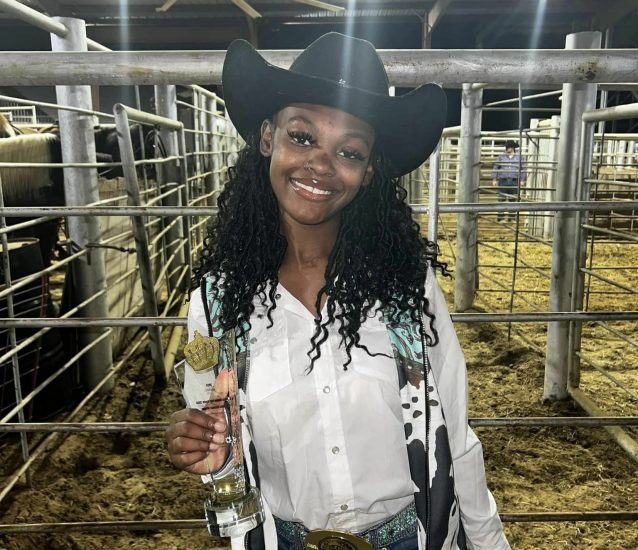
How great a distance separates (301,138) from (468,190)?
13.8 ft

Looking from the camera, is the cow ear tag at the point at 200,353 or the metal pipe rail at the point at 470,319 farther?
the metal pipe rail at the point at 470,319

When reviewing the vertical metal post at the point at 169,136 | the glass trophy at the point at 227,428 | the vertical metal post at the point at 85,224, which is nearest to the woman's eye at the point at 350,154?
the glass trophy at the point at 227,428

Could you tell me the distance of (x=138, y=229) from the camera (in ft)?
11.2

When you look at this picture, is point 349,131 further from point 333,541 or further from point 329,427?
point 333,541

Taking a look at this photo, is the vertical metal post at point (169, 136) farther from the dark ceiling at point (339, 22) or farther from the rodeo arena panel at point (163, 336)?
the dark ceiling at point (339, 22)

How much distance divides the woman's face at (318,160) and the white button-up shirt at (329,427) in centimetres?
24

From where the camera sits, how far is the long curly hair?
1140 millimetres

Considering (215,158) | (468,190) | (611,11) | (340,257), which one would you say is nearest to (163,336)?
(468,190)

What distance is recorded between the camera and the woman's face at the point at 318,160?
1.12 m

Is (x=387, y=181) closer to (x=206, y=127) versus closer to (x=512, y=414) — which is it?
(x=512, y=414)

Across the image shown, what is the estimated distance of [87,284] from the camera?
3.42 metres

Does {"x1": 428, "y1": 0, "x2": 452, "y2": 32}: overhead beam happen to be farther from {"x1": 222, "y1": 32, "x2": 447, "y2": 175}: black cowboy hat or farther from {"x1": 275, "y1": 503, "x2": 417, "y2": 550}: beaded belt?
{"x1": 275, "y1": 503, "x2": 417, "y2": 550}: beaded belt

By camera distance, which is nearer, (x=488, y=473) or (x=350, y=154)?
(x=350, y=154)

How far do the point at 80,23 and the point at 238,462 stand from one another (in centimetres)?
267
